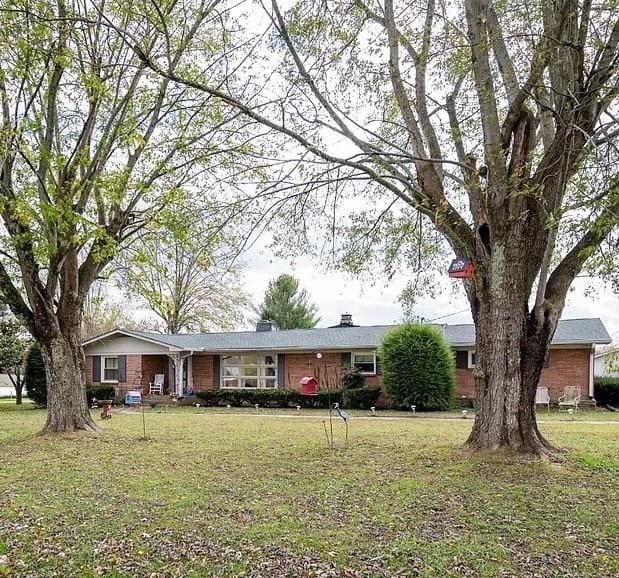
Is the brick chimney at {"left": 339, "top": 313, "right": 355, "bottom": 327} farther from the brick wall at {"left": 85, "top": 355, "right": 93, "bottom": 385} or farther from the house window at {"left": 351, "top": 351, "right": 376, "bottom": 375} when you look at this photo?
the brick wall at {"left": 85, "top": 355, "right": 93, "bottom": 385}

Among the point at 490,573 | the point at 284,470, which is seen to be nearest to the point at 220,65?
the point at 284,470

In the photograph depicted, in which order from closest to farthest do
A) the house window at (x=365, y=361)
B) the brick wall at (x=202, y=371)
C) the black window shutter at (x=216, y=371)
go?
the house window at (x=365, y=361) < the black window shutter at (x=216, y=371) < the brick wall at (x=202, y=371)

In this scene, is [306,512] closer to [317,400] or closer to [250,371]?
[317,400]

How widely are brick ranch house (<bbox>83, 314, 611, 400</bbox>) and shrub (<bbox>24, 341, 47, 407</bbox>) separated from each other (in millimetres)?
2677

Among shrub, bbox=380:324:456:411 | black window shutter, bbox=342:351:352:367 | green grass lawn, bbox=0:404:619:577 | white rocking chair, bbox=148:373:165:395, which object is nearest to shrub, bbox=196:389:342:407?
black window shutter, bbox=342:351:352:367

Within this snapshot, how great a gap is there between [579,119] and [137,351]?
20.5m

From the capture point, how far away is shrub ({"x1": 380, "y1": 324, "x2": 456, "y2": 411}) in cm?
1850

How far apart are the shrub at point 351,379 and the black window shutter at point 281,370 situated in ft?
10.3

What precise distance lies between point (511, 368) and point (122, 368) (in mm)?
19776

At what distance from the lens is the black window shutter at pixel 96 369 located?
2473 cm

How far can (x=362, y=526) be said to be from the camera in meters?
5.04

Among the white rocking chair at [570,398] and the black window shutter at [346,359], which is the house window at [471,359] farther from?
the black window shutter at [346,359]

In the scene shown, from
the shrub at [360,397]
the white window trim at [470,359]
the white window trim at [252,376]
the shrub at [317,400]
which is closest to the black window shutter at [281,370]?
the white window trim at [252,376]

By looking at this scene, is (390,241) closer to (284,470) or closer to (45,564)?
(284,470)
